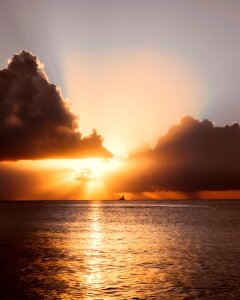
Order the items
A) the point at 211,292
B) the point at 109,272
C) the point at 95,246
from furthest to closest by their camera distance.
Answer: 1. the point at 95,246
2. the point at 109,272
3. the point at 211,292

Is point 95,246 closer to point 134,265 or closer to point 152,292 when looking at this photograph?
point 134,265

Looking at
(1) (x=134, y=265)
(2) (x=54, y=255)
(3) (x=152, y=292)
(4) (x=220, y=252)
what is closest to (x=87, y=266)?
(1) (x=134, y=265)

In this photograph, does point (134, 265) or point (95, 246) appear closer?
point (134, 265)

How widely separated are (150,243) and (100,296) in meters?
40.3

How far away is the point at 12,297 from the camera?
103 feet

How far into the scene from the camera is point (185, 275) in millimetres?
40406

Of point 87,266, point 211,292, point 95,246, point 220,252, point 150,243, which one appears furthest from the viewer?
point 150,243

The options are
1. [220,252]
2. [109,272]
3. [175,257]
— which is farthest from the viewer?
[220,252]

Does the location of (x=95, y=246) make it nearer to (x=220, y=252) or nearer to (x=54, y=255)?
(x=54, y=255)

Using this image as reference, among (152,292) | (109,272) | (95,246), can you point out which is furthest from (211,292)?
(95,246)

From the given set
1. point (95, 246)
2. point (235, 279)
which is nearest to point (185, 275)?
point (235, 279)

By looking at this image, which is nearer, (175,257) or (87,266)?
(87,266)

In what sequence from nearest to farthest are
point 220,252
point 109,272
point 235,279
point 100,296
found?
point 100,296, point 235,279, point 109,272, point 220,252

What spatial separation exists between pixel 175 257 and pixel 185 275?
13329 millimetres
